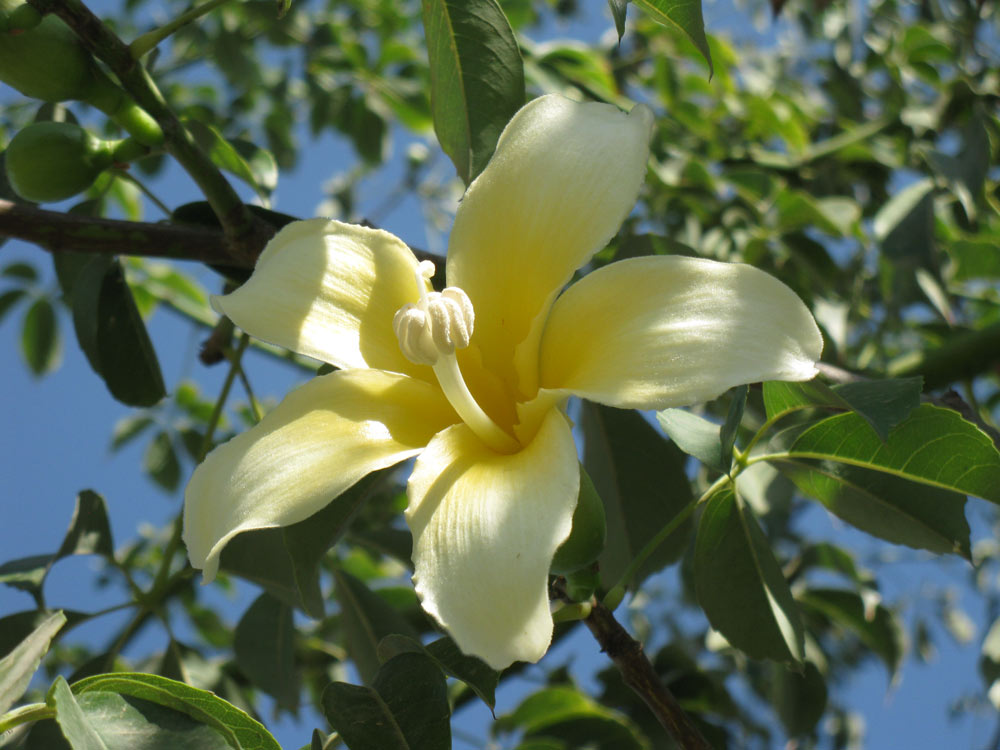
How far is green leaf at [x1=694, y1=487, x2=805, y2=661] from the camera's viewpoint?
103cm

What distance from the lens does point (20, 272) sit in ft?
8.34

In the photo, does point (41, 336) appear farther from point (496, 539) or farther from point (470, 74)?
point (496, 539)

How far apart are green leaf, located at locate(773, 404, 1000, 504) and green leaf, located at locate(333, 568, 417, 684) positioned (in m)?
0.60

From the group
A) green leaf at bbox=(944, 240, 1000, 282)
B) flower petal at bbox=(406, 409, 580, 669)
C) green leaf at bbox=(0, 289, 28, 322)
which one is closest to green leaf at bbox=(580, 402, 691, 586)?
flower petal at bbox=(406, 409, 580, 669)

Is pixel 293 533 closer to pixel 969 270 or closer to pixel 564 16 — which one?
Result: pixel 969 270

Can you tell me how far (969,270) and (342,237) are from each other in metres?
1.51

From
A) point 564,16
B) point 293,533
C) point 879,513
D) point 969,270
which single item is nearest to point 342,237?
point 293,533

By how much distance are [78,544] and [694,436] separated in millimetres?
837

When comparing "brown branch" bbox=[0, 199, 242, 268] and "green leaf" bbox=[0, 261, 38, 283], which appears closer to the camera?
"brown branch" bbox=[0, 199, 242, 268]

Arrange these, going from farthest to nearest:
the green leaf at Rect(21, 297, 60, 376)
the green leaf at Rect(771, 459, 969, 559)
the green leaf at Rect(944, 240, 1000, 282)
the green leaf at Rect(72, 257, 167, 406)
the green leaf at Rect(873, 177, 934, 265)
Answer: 1. the green leaf at Rect(21, 297, 60, 376)
2. the green leaf at Rect(944, 240, 1000, 282)
3. the green leaf at Rect(873, 177, 934, 265)
4. the green leaf at Rect(72, 257, 167, 406)
5. the green leaf at Rect(771, 459, 969, 559)

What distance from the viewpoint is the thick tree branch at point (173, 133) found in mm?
971

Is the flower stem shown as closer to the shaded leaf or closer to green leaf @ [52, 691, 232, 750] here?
the shaded leaf

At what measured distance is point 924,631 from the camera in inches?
159

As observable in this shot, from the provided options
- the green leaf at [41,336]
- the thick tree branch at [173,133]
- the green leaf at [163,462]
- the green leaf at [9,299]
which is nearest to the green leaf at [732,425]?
the thick tree branch at [173,133]
